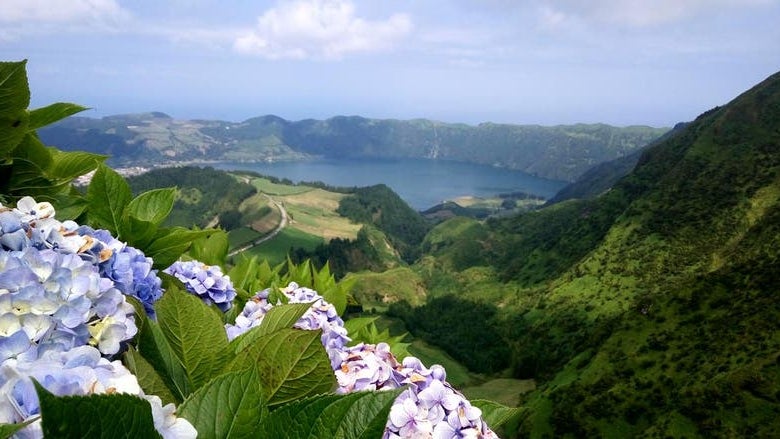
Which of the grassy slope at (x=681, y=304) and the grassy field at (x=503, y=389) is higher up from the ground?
the grassy slope at (x=681, y=304)

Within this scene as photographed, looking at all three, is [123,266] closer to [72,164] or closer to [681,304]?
[72,164]

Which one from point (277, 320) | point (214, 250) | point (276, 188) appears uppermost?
point (277, 320)

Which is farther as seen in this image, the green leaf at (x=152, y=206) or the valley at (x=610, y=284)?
the valley at (x=610, y=284)

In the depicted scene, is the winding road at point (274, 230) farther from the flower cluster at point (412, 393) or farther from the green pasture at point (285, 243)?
the flower cluster at point (412, 393)

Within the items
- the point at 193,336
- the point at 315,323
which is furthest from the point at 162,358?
the point at 315,323

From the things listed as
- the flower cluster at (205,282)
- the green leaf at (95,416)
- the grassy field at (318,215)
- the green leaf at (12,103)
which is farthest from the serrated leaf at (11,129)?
the grassy field at (318,215)

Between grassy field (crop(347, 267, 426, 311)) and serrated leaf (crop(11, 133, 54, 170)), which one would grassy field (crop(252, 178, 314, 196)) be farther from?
serrated leaf (crop(11, 133, 54, 170))
